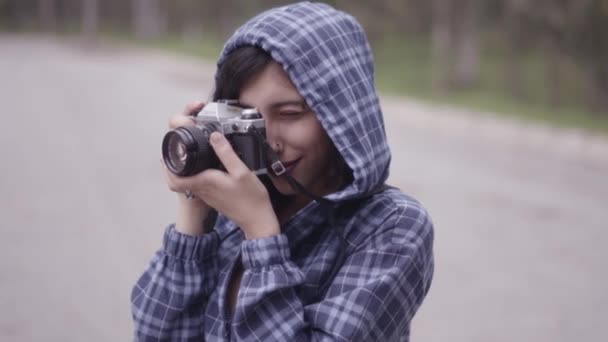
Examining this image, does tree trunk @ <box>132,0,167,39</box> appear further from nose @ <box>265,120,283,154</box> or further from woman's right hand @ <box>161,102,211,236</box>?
nose @ <box>265,120,283,154</box>

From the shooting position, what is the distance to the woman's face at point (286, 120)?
4.36 feet

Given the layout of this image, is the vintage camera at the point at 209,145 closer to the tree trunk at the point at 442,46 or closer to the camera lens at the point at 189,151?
the camera lens at the point at 189,151

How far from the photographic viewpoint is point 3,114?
973cm

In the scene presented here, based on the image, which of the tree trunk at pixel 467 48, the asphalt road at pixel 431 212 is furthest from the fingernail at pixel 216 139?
the tree trunk at pixel 467 48

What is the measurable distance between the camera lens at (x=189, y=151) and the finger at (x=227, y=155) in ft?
0.07

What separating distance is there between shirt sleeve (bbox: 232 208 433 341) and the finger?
127 millimetres

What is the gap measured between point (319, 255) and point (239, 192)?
0.19 meters

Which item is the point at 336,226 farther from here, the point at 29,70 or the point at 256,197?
the point at 29,70

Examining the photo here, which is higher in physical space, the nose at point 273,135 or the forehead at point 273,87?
the forehead at point 273,87

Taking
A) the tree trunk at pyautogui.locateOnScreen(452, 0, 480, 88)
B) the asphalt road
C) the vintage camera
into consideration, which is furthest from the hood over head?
the tree trunk at pyautogui.locateOnScreen(452, 0, 480, 88)

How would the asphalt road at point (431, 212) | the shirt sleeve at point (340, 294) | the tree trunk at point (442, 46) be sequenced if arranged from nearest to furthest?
the shirt sleeve at point (340, 294)
the asphalt road at point (431, 212)
the tree trunk at point (442, 46)

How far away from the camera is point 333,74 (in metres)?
1.33

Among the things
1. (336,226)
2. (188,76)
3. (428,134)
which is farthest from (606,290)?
(188,76)

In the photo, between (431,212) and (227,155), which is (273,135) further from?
(431,212)
